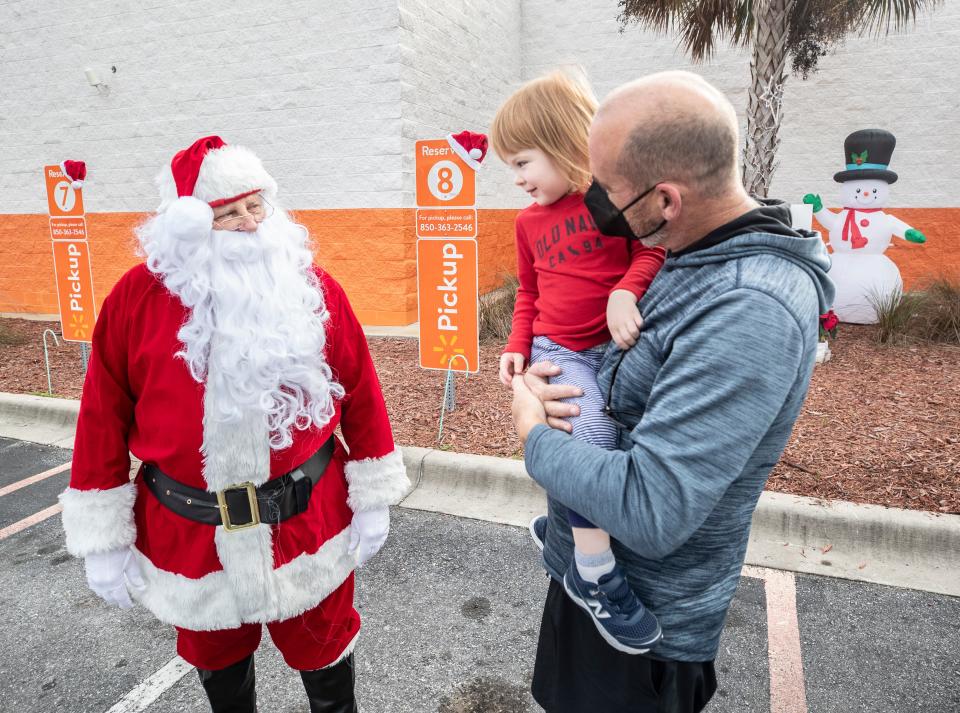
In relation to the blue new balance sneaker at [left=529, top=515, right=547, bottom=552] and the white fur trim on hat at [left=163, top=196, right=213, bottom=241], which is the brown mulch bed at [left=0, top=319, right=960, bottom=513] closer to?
the blue new balance sneaker at [left=529, top=515, right=547, bottom=552]

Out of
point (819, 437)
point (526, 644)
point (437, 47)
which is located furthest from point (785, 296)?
point (437, 47)

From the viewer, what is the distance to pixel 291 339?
1.73 m

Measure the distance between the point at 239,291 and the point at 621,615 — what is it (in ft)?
4.12

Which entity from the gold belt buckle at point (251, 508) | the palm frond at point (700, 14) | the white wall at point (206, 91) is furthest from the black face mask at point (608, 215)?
the palm frond at point (700, 14)

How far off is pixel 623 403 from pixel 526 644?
6.22ft

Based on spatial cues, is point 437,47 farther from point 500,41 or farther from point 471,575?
point 471,575

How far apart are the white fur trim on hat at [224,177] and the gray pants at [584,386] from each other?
0.94 meters

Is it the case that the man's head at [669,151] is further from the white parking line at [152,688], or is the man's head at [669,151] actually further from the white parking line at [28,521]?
the white parking line at [28,521]

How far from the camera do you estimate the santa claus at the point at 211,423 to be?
5.53ft

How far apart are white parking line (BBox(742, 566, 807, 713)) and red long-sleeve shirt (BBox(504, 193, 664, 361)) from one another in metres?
1.79

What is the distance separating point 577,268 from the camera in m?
1.69

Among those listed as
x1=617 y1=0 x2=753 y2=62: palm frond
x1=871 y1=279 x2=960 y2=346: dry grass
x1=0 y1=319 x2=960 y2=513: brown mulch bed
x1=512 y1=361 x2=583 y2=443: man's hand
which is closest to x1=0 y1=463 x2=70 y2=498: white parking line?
x1=0 y1=319 x2=960 y2=513: brown mulch bed

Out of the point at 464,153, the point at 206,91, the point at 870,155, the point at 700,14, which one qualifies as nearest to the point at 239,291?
the point at 464,153

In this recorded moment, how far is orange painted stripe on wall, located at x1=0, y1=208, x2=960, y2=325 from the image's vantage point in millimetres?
7898
